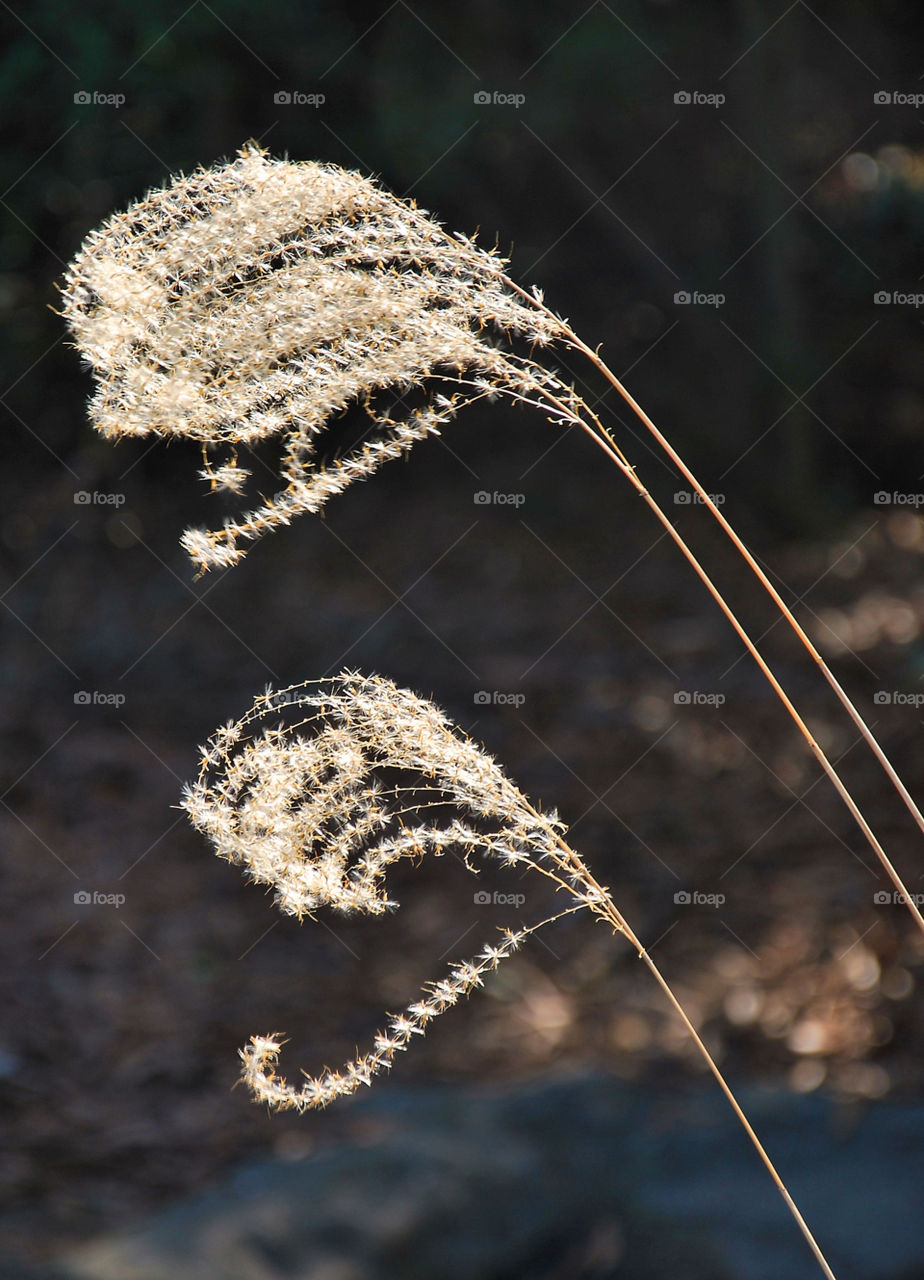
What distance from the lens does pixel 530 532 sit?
136 inches

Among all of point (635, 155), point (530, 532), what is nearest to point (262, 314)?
point (530, 532)

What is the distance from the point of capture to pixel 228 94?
10.7ft

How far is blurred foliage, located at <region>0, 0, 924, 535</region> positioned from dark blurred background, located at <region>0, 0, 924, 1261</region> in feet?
0.03

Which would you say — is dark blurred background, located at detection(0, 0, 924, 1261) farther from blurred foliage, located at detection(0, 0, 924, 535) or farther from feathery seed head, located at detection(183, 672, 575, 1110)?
feathery seed head, located at detection(183, 672, 575, 1110)

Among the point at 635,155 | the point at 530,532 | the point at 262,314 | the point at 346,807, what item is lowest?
the point at 346,807

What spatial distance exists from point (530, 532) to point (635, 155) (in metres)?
1.21

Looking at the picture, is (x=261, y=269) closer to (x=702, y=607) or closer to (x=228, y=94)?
(x=702, y=607)

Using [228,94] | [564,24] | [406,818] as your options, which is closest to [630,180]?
[564,24]

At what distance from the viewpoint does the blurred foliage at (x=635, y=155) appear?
124 inches

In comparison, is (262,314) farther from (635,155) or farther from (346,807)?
(635,155)

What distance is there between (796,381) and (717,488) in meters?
0.38

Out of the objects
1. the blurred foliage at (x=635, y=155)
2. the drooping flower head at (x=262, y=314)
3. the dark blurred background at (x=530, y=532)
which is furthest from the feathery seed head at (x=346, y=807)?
the blurred foliage at (x=635, y=155)

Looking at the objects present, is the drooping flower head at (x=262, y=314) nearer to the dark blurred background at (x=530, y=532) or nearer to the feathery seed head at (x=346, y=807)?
the feathery seed head at (x=346, y=807)

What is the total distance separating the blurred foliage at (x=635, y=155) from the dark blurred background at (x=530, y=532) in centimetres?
1
